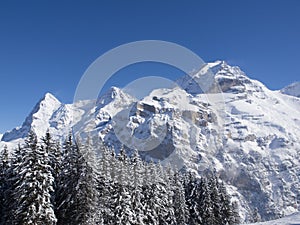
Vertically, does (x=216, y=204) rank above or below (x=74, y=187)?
above

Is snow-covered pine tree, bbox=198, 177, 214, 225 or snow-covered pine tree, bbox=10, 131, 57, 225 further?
snow-covered pine tree, bbox=198, 177, 214, 225

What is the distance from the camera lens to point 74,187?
41.3 metres

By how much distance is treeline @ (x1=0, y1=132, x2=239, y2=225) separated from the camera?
3603cm

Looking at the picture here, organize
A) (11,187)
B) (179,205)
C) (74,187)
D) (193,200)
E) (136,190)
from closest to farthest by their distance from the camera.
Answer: (74,187), (11,187), (136,190), (179,205), (193,200)

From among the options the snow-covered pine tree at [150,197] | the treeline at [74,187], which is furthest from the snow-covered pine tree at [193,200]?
the snow-covered pine tree at [150,197]

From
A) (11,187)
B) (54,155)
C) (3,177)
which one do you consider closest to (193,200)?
(54,155)

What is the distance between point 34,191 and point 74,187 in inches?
244

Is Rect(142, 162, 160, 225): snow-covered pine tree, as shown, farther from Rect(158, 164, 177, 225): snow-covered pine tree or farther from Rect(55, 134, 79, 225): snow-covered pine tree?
Rect(55, 134, 79, 225): snow-covered pine tree

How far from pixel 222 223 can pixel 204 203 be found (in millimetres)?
5361

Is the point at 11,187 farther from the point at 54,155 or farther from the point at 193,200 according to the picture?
the point at 193,200

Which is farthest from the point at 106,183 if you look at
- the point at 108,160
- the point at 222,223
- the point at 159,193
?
the point at 222,223

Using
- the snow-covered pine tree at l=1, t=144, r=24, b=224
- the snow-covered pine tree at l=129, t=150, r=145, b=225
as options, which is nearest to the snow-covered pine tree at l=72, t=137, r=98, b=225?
the snow-covered pine tree at l=129, t=150, r=145, b=225

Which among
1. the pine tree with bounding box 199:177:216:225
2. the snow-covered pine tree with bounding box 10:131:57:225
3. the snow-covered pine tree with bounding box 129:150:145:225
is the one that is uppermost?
the pine tree with bounding box 199:177:216:225

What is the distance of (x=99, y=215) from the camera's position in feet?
140
